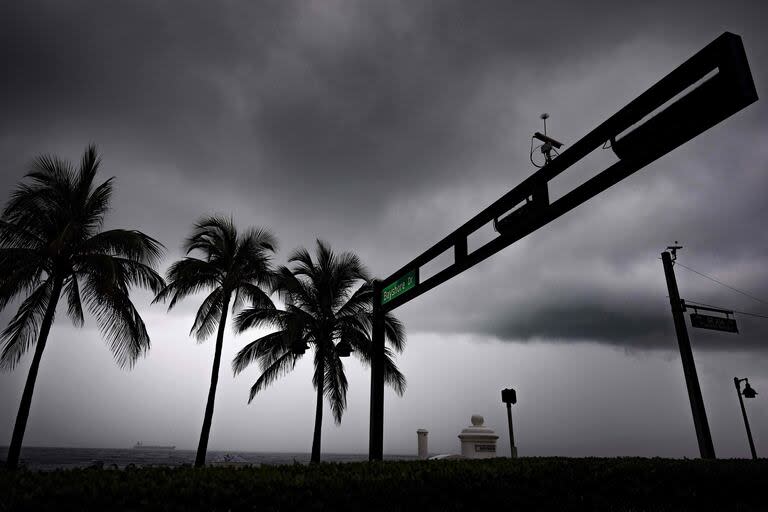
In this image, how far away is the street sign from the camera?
43.5ft

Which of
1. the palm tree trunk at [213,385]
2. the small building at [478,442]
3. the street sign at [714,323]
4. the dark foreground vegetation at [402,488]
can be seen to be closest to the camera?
the dark foreground vegetation at [402,488]

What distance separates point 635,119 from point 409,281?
5.35m

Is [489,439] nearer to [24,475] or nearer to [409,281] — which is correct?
[409,281]

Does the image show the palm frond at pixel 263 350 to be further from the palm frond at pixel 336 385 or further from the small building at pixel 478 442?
the small building at pixel 478 442

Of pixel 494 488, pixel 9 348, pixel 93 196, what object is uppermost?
pixel 93 196

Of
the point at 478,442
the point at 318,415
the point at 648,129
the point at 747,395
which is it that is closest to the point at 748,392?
the point at 747,395

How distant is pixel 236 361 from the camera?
19.4m

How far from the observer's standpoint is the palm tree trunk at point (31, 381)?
1217 cm

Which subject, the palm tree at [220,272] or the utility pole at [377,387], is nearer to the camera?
the utility pole at [377,387]

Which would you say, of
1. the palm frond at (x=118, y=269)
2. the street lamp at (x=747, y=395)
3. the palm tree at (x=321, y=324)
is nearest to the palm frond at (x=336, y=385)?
the palm tree at (x=321, y=324)

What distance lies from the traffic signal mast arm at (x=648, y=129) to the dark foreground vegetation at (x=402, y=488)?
3419 mm

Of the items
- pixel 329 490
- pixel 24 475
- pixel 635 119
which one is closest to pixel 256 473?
pixel 329 490

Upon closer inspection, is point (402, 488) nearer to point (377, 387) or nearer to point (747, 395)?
point (377, 387)

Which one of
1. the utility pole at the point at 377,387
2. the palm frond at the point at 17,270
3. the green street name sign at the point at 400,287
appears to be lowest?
the utility pole at the point at 377,387
